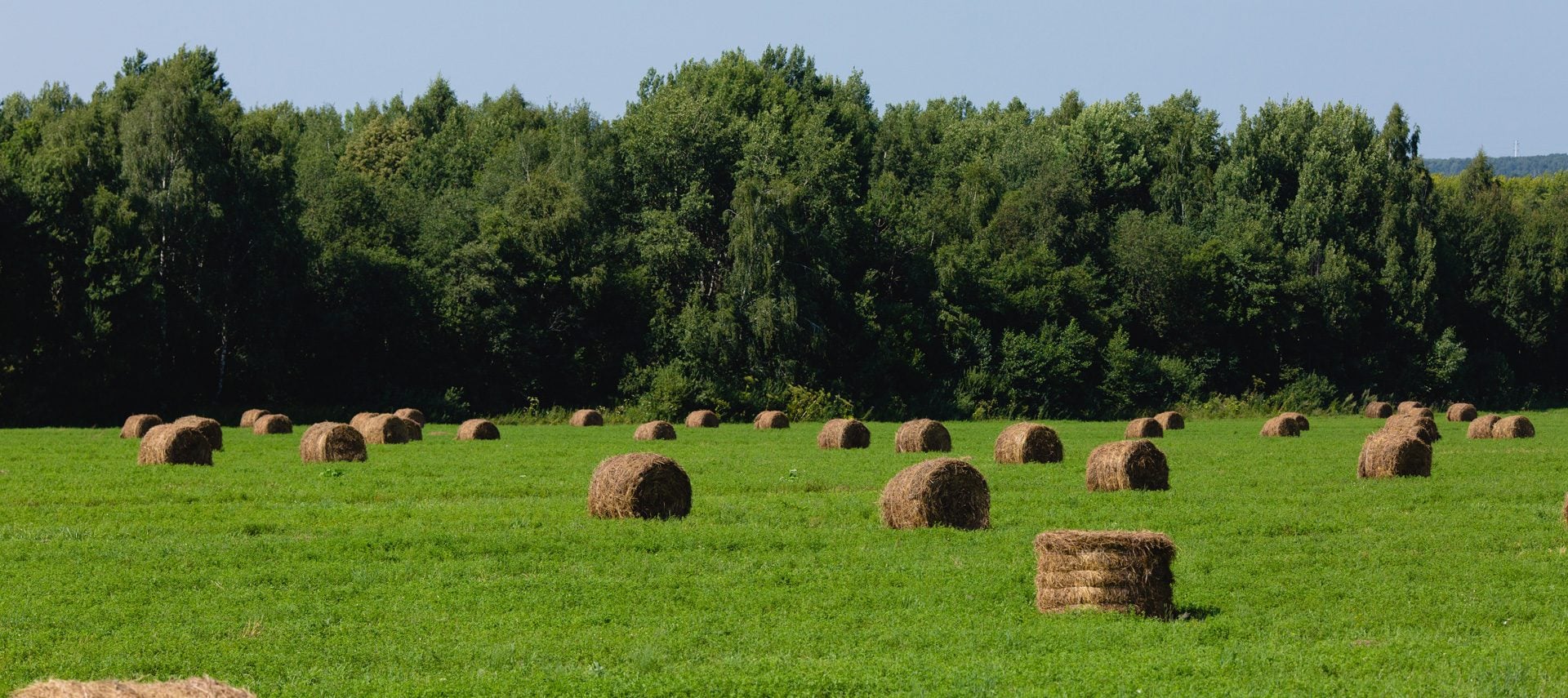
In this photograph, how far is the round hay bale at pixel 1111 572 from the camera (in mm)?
13469

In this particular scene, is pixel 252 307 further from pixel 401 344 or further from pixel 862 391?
pixel 862 391

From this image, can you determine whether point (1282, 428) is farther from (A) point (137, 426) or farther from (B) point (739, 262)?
(A) point (137, 426)

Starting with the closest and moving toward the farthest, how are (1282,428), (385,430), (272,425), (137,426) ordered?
(385,430) → (137,426) → (272,425) → (1282,428)

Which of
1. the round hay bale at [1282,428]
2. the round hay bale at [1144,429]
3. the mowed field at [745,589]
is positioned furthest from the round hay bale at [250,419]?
the round hay bale at [1282,428]

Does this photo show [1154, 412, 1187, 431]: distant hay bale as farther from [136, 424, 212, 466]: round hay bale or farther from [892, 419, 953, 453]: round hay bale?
[136, 424, 212, 466]: round hay bale

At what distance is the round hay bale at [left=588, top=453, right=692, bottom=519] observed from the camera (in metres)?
20.3

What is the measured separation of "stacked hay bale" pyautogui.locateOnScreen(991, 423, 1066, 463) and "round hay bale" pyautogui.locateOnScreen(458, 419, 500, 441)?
17.0 m

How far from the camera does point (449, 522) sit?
65.0ft

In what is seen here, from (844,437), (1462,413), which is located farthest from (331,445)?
(1462,413)

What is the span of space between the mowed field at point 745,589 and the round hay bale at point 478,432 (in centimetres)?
1585

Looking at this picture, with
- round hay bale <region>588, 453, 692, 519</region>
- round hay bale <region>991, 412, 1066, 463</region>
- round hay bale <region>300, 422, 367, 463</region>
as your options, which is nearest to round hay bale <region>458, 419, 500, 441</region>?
round hay bale <region>300, 422, 367, 463</region>

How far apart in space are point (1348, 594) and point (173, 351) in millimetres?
53221

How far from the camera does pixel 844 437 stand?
38938mm

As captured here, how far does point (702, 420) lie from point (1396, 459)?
30.2 meters
